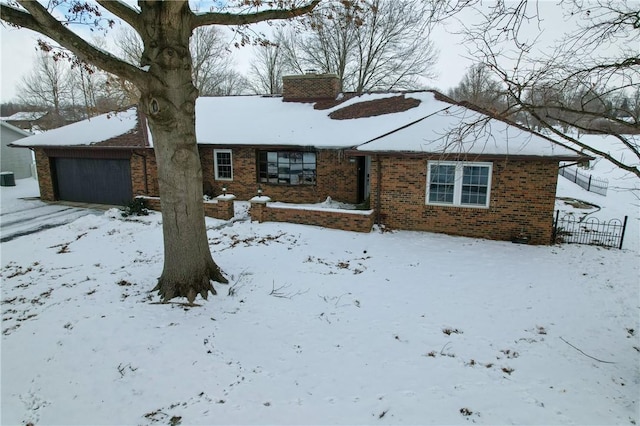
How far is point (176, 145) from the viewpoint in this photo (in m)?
6.85

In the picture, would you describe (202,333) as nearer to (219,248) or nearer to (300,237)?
(219,248)

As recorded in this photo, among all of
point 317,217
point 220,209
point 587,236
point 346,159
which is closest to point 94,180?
point 220,209

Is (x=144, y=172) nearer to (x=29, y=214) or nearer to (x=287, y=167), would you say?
(x=29, y=214)

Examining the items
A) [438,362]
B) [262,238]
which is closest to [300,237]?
[262,238]

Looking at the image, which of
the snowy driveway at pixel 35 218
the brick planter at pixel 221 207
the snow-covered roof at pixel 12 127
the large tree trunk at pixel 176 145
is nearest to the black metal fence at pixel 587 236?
the large tree trunk at pixel 176 145

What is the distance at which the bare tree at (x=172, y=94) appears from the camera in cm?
614

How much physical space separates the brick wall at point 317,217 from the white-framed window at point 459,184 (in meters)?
2.16

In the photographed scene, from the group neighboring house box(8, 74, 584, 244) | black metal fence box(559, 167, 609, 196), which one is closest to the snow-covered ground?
neighboring house box(8, 74, 584, 244)

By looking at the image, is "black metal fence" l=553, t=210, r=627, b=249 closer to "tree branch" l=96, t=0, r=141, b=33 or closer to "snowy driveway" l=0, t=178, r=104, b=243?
"tree branch" l=96, t=0, r=141, b=33

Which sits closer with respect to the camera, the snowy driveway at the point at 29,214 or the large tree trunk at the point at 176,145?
the large tree trunk at the point at 176,145

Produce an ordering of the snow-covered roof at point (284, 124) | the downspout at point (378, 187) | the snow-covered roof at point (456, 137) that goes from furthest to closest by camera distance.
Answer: the snow-covered roof at point (284, 124) < the downspout at point (378, 187) < the snow-covered roof at point (456, 137)

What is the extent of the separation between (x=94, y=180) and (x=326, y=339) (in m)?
15.0

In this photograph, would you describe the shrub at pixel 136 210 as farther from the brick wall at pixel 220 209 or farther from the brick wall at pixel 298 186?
the brick wall at pixel 298 186

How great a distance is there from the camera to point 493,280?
8.47 m
